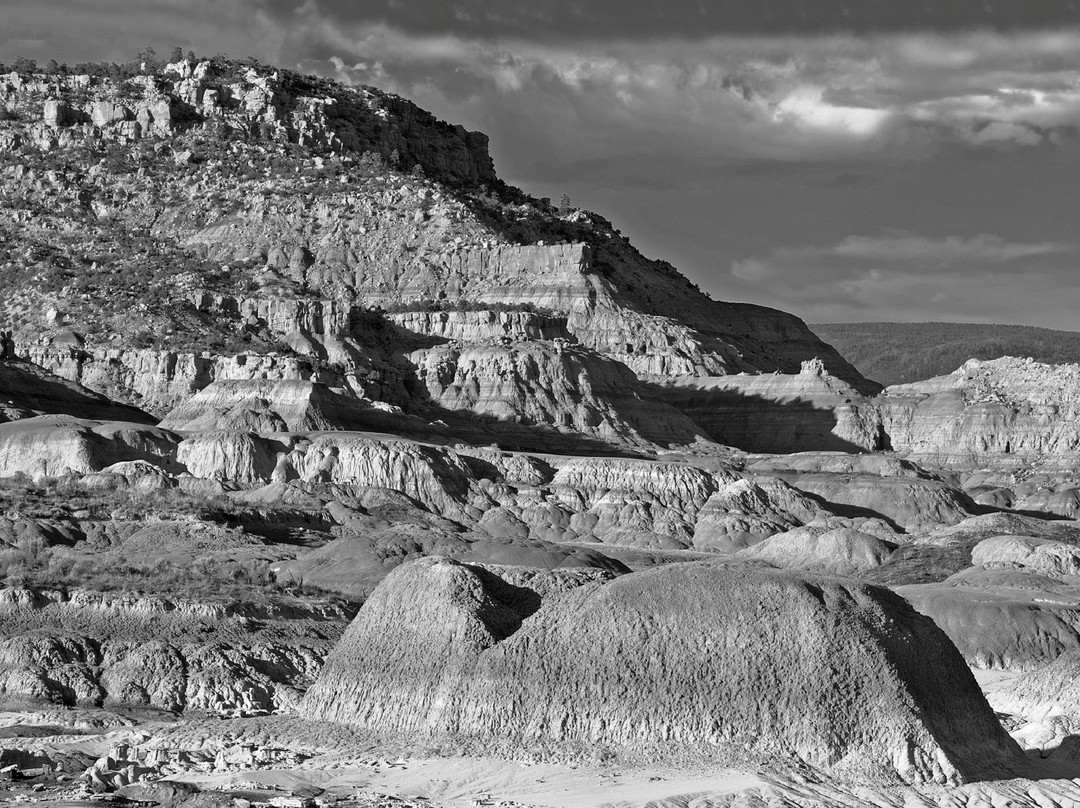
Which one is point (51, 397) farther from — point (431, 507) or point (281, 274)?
point (281, 274)

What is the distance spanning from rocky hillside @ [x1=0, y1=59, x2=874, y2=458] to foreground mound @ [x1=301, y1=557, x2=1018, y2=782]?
106 meters

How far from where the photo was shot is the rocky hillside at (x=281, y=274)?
501ft

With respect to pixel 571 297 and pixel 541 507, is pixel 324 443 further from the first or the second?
pixel 571 297

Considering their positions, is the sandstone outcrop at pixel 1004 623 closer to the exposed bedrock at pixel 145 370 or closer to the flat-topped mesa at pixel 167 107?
the exposed bedrock at pixel 145 370

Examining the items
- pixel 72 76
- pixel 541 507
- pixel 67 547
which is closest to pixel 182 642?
pixel 67 547

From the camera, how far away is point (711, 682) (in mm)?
32812

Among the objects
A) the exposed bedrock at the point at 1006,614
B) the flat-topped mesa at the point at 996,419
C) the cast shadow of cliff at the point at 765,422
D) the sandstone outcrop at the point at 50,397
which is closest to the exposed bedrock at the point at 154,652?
the exposed bedrock at the point at 1006,614

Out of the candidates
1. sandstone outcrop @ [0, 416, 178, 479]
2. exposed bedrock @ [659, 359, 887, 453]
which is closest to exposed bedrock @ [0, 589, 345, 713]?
sandstone outcrop @ [0, 416, 178, 479]

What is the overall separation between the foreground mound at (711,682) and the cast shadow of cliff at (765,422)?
127 m

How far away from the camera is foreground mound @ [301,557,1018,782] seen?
32000 millimetres

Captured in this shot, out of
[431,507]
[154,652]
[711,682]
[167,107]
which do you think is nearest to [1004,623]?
[154,652]

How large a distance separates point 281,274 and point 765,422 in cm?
4609

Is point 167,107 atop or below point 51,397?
atop

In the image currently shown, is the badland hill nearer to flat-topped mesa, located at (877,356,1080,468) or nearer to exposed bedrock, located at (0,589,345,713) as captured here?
exposed bedrock, located at (0,589,345,713)
